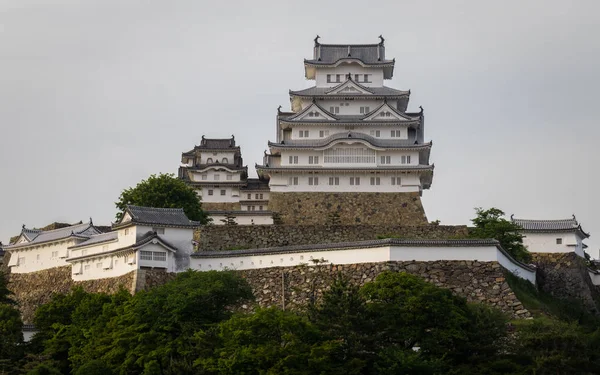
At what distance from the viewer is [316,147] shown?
5359 centimetres

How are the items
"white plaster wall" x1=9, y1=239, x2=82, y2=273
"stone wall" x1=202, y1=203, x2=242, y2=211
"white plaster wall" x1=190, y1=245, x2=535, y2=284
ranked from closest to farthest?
"white plaster wall" x1=190, y1=245, x2=535, y2=284, "white plaster wall" x1=9, y1=239, x2=82, y2=273, "stone wall" x1=202, y1=203, x2=242, y2=211

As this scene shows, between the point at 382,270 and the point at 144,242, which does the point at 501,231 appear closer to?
the point at 382,270

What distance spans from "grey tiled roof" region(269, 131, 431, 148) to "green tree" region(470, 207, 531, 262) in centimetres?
854

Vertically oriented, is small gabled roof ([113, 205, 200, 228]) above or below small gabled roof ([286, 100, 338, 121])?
below

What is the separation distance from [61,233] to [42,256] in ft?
4.68

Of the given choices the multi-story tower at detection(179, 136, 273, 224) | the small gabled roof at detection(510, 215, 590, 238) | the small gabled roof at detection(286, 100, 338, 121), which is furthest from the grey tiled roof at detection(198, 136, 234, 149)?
the small gabled roof at detection(510, 215, 590, 238)

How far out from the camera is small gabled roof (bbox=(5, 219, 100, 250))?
155 feet

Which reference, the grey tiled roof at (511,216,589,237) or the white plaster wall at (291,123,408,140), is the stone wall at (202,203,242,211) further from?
the grey tiled roof at (511,216,589,237)

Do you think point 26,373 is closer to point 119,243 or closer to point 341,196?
point 119,243

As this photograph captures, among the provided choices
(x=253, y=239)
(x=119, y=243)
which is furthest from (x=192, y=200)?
(x=119, y=243)

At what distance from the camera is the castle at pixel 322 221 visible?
128ft

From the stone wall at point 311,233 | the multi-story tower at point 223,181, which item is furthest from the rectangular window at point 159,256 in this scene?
the multi-story tower at point 223,181

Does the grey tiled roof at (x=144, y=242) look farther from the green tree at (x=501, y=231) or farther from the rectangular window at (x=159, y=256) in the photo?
the green tree at (x=501, y=231)

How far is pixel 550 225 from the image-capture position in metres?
47.8
